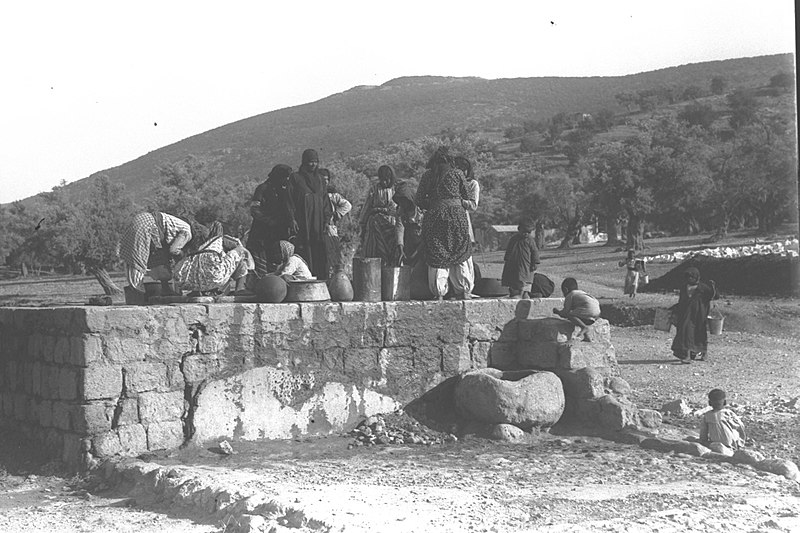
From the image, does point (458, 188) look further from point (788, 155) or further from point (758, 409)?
point (788, 155)

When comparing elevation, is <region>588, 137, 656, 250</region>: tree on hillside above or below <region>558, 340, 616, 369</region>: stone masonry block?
above

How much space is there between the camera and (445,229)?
30.1ft

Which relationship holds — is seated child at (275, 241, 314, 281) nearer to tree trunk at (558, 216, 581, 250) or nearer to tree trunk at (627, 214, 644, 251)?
tree trunk at (627, 214, 644, 251)

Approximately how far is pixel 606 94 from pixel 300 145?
29.5m

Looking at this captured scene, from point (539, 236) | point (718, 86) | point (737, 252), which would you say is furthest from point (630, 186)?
point (718, 86)

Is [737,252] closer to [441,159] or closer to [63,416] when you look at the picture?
[441,159]

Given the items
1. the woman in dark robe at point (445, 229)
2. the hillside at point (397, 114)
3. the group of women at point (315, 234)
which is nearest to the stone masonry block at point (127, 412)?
the group of women at point (315, 234)

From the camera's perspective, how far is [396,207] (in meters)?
10.2

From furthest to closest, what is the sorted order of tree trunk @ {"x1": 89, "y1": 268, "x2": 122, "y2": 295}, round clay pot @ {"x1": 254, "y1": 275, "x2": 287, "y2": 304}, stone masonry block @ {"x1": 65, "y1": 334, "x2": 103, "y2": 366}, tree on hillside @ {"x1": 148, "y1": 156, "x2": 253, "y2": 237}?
tree on hillside @ {"x1": 148, "y1": 156, "x2": 253, "y2": 237}, tree trunk @ {"x1": 89, "y1": 268, "x2": 122, "y2": 295}, round clay pot @ {"x1": 254, "y1": 275, "x2": 287, "y2": 304}, stone masonry block @ {"x1": 65, "y1": 334, "x2": 103, "y2": 366}

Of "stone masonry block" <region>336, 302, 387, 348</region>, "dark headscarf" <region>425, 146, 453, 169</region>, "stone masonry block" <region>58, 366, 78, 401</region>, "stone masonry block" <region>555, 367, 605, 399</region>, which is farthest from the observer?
"dark headscarf" <region>425, 146, 453, 169</region>

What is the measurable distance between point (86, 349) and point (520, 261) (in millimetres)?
5773

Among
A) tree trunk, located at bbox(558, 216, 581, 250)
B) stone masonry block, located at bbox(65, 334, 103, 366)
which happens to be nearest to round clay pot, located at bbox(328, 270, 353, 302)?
stone masonry block, located at bbox(65, 334, 103, 366)

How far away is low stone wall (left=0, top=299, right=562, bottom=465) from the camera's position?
7277mm

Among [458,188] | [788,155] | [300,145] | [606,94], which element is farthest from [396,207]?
[606,94]
